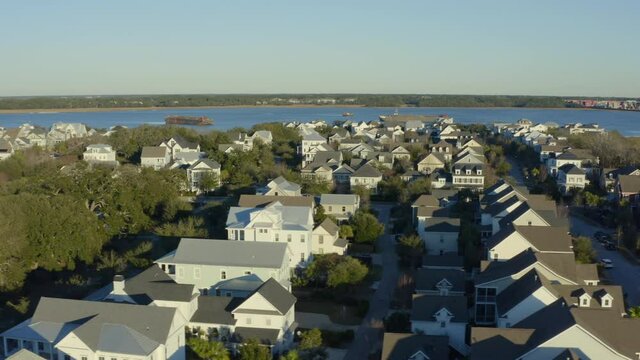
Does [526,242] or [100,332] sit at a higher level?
[526,242]

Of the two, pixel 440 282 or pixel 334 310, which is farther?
pixel 334 310

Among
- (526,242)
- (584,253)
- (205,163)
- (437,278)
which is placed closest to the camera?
(437,278)

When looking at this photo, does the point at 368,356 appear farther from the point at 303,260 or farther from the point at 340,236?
the point at 340,236

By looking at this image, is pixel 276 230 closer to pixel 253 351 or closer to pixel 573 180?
pixel 253 351

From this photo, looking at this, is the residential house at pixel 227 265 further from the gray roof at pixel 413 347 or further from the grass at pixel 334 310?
the gray roof at pixel 413 347

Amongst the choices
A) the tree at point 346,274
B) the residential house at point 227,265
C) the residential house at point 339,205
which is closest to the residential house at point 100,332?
the residential house at point 227,265

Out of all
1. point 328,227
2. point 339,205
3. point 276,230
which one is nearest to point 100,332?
point 276,230

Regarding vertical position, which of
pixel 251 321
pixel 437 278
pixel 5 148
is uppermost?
pixel 5 148
